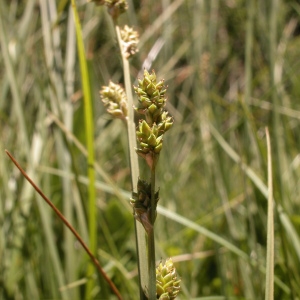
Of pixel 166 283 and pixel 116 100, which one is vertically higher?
pixel 116 100

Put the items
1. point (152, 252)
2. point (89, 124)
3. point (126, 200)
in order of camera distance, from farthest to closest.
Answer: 1. point (126, 200)
2. point (89, 124)
3. point (152, 252)

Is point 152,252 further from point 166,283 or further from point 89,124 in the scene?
point 89,124

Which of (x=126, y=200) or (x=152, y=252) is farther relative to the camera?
(x=126, y=200)

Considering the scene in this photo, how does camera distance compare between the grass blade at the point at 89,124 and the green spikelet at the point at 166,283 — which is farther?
the grass blade at the point at 89,124

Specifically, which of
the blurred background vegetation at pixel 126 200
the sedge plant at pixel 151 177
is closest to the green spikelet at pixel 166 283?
the sedge plant at pixel 151 177

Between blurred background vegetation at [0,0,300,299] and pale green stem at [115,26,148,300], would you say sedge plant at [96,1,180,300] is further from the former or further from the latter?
blurred background vegetation at [0,0,300,299]

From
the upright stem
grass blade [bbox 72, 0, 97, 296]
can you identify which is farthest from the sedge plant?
grass blade [bbox 72, 0, 97, 296]

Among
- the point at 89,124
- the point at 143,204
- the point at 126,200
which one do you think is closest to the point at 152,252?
the point at 143,204

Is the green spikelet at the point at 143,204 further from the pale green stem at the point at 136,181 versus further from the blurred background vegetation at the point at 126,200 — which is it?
the blurred background vegetation at the point at 126,200

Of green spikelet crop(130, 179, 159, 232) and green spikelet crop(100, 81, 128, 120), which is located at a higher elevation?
green spikelet crop(100, 81, 128, 120)

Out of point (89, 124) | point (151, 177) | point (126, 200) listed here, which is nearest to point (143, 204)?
point (151, 177)

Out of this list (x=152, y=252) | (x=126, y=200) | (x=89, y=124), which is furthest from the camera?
(x=126, y=200)
